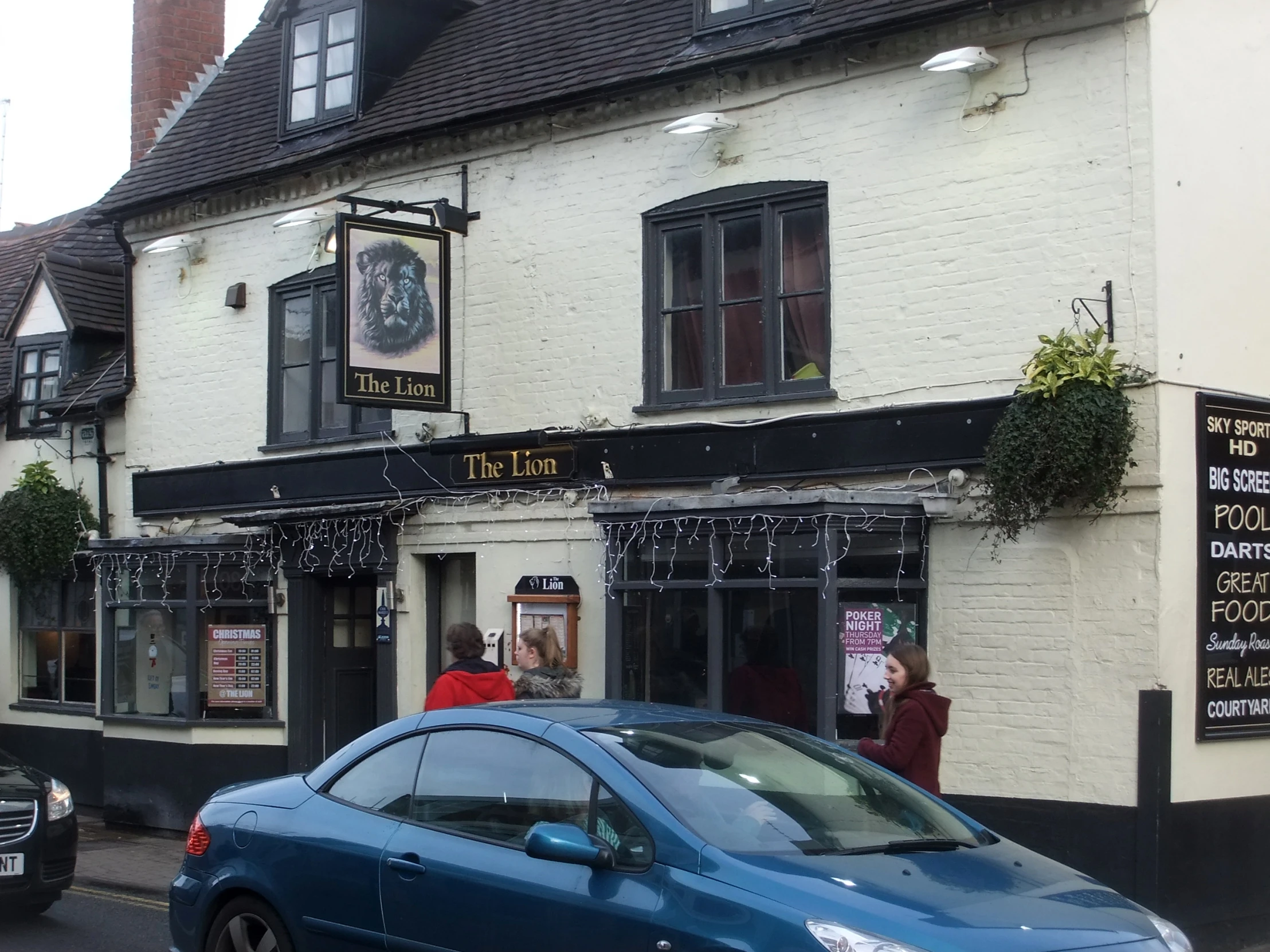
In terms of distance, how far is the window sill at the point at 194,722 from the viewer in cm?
1482

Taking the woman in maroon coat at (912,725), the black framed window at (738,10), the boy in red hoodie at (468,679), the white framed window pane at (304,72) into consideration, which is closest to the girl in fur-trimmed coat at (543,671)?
the boy in red hoodie at (468,679)

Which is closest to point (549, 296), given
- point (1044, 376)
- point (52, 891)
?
point (1044, 376)

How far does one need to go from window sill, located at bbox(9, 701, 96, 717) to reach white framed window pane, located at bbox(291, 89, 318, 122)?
6891 millimetres

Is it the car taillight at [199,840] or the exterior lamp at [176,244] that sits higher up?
the exterior lamp at [176,244]

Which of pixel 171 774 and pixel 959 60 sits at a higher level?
pixel 959 60

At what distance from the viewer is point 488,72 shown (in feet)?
45.1

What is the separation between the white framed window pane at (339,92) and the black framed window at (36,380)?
16.0 ft

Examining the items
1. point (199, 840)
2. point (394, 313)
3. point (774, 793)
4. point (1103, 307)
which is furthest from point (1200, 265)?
point (199, 840)

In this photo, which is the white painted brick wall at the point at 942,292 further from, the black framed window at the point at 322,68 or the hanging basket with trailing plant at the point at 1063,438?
the black framed window at the point at 322,68

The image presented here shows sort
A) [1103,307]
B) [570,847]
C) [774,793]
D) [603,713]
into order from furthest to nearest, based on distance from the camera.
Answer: [1103,307] < [603,713] < [774,793] < [570,847]

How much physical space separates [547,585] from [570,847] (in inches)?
287

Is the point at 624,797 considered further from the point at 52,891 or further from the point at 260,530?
the point at 260,530

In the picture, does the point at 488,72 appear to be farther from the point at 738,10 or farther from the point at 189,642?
the point at 189,642

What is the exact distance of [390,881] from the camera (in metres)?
6.07
